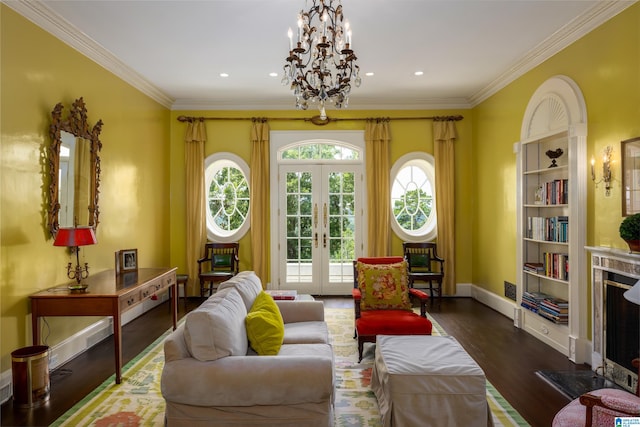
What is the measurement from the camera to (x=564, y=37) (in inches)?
165

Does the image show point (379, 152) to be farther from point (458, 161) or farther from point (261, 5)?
point (261, 5)

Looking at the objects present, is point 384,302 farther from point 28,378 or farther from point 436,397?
point 28,378

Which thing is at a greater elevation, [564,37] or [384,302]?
[564,37]

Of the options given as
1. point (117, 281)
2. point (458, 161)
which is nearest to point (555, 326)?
point (458, 161)

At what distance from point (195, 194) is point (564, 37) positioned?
17.7 ft

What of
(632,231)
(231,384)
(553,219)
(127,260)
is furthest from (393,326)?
(127,260)

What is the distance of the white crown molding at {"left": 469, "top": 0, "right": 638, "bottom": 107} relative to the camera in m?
3.57

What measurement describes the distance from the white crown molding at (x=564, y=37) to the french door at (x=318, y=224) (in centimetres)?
271

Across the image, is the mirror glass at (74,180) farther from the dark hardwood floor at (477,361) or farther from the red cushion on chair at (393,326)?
the red cushion on chair at (393,326)

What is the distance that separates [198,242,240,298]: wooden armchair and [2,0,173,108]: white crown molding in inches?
100

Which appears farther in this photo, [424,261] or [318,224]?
[318,224]

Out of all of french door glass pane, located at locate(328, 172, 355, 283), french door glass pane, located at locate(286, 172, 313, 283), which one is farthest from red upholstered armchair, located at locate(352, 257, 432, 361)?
french door glass pane, located at locate(286, 172, 313, 283)

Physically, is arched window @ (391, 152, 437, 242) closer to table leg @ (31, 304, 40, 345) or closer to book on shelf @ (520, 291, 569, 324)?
book on shelf @ (520, 291, 569, 324)

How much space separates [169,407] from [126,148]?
388 centimetres
